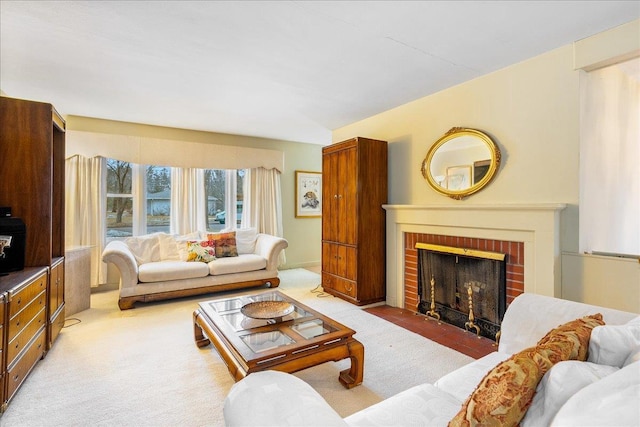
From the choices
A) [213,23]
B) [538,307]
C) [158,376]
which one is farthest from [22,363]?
[538,307]

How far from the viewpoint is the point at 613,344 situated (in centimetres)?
100

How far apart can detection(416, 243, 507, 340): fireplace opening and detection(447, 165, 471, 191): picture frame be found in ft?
2.09

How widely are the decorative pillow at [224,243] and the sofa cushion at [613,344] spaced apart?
4218 millimetres

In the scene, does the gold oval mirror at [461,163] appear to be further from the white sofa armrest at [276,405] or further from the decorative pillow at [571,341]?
the white sofa armrest at [276,405]

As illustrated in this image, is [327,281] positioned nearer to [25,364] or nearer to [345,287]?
[345,287]

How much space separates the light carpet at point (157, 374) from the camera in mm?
1856

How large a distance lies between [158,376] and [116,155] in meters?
3.43

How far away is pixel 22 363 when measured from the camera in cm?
206

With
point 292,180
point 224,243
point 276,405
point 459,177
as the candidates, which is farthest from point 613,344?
point 292,180

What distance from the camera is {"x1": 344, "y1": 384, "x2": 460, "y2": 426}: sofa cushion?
3.86ft

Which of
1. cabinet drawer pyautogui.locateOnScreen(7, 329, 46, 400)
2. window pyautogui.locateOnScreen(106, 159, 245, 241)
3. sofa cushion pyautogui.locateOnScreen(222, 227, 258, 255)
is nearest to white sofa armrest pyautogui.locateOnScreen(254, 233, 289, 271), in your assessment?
sofa cushion pyautogui.locateOnScreen(222, 227, 258, 255)

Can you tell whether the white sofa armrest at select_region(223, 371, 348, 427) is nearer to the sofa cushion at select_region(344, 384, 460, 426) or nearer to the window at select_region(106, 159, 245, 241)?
the sofa cushion at select_region(344, 384, 460, 426)

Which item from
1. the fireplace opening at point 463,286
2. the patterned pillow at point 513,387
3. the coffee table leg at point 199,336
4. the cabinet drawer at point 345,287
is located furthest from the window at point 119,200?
the patterned pillow at point 513,387

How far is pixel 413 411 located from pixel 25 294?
2.51m
